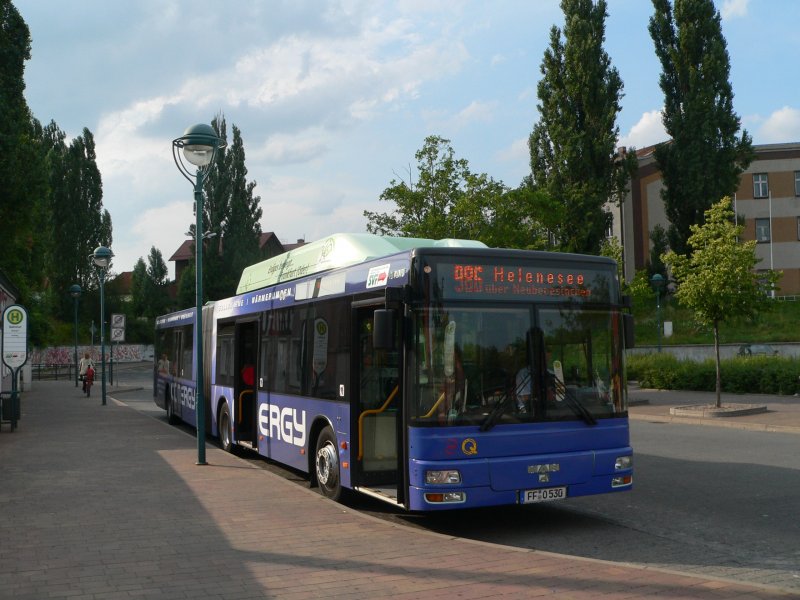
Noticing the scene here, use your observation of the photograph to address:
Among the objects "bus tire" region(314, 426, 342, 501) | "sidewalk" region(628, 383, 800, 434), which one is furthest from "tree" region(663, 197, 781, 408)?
"bus tire" region(314, 426, 342, 501)

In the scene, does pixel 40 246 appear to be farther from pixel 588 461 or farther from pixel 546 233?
pixel 588 461

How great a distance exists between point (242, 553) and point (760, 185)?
64.9m

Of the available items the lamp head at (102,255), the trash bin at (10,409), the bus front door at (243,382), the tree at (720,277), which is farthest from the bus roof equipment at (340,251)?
the lamp head at (102,255)

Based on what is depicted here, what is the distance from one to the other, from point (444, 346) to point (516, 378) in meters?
0.80

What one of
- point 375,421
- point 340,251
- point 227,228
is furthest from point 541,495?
point 227,228

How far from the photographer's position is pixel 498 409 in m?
8.20

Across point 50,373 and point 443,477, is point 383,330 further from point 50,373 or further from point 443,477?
point 50,373

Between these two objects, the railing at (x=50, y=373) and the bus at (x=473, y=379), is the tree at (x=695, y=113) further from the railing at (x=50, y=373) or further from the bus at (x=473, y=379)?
the bus at (x=473, y=379)

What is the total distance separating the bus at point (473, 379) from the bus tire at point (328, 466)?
2cm

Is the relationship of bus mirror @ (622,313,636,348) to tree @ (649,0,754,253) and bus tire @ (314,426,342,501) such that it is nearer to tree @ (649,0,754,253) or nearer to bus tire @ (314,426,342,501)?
bus tire @ (314,426,342,501)

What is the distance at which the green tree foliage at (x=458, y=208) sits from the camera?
32.1 meters

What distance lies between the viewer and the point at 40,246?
42.8m

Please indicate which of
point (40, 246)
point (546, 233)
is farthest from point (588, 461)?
point (40, 246)

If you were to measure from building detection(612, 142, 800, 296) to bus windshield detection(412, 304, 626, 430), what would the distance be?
55.7m
